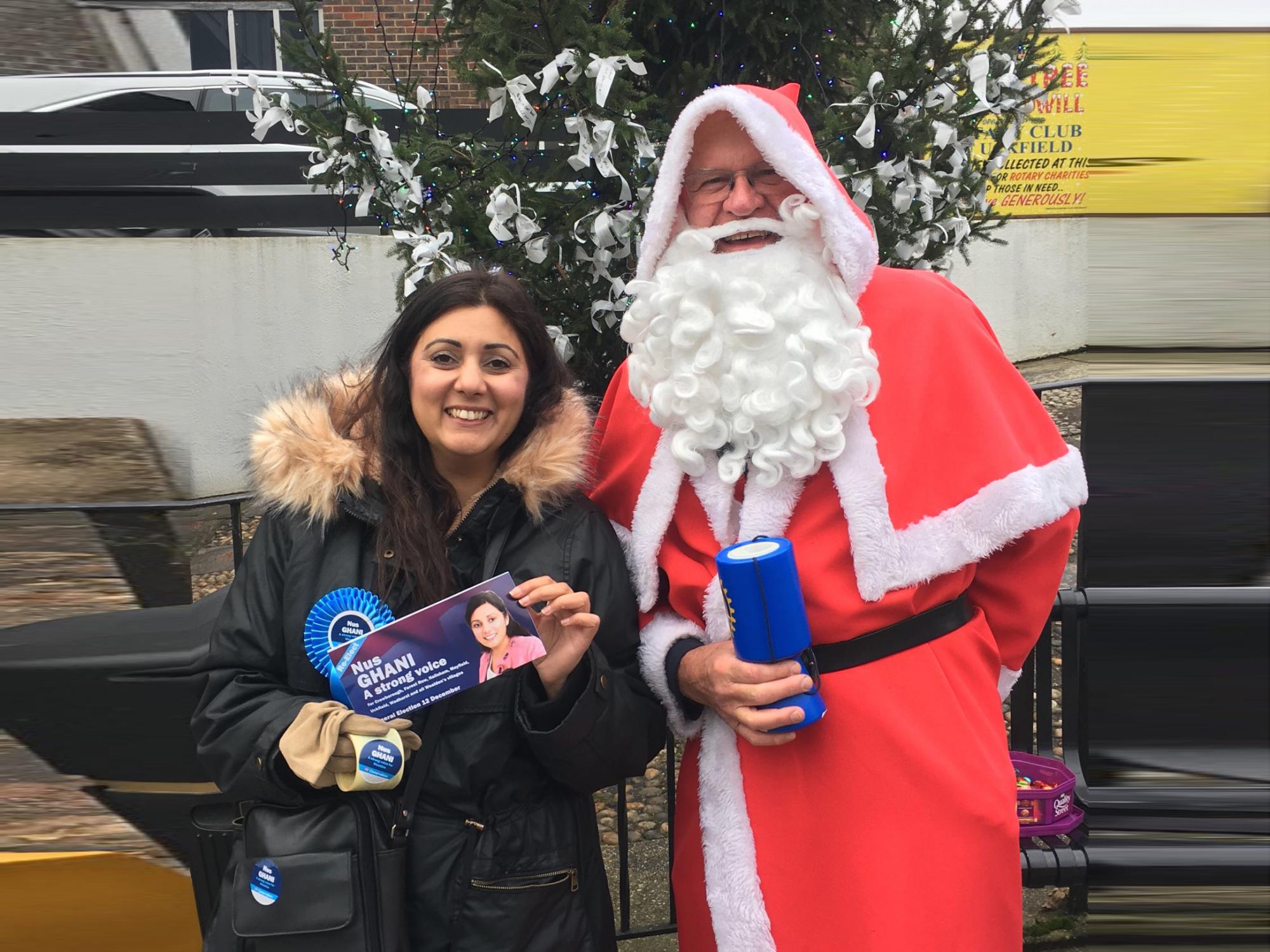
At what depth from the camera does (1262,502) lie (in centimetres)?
218

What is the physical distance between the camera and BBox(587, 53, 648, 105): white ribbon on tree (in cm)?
277

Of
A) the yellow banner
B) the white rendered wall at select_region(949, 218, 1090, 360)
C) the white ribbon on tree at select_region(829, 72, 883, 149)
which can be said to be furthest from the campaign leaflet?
the white rendered wall at select_region(949, 218, 1090, 360)

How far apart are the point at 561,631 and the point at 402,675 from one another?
31cm

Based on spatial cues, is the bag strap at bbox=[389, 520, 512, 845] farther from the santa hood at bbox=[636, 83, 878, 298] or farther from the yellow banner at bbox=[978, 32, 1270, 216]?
the yellow banner at bbox=[978, 32, 1270, 216]

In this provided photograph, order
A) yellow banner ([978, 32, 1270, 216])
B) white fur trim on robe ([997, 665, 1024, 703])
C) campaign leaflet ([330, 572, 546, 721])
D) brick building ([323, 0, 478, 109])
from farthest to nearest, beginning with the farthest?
brick building ([323, 0, 478, 109]) < white fur trim on robe ([997, 665, 1024, 703]) < campaign leaflet ([330, 572, 546, 721]) < yellow banner ([978, 32, 1270, 216])

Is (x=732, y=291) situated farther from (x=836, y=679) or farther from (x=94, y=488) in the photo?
(x=94, y=488)

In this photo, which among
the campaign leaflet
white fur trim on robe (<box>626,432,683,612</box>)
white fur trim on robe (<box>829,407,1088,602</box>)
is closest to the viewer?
the campaign leaflet

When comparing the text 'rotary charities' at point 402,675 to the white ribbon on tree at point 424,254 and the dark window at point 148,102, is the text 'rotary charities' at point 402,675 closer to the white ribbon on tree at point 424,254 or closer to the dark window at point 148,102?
the white ribbon on tree at point 424,254

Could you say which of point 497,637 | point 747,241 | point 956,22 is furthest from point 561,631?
point 956,22

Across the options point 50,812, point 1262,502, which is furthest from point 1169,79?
point 50,812

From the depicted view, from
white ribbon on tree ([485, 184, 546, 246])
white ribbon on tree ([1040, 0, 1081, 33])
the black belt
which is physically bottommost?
the black belt

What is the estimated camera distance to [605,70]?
9.10 feet

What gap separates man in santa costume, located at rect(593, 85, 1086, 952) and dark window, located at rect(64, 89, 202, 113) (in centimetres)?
779

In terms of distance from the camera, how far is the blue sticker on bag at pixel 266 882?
1.88 meters
